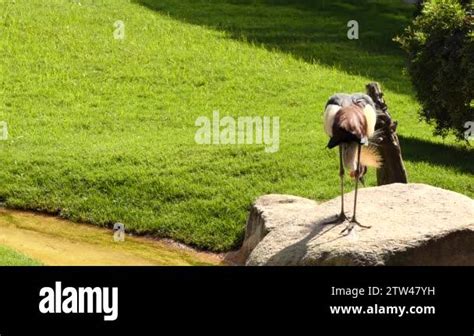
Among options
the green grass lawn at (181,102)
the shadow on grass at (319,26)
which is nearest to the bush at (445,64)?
the green grass lawn at (181,102)

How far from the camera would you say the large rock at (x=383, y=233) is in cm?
1052

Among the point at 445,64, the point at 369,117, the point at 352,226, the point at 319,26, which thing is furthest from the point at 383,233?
the point at 319,26

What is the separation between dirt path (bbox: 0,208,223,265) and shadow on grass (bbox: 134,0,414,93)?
9.07 m

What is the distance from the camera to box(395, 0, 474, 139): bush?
57.5ft

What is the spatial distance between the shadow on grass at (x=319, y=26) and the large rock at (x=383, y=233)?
405 inches

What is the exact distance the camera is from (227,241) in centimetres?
1437

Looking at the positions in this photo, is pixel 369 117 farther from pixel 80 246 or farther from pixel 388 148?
pixel 80 246

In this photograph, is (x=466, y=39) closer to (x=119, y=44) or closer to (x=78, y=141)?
(x=78, y=141)

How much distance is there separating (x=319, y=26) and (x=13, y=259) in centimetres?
1557

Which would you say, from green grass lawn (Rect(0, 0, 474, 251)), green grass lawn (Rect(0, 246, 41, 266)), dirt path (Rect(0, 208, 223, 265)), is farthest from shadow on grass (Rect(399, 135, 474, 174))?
green grass lawn (Rect(0, 246, 41, 266))

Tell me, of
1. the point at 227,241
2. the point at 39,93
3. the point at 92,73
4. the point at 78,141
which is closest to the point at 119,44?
the point at 92,73

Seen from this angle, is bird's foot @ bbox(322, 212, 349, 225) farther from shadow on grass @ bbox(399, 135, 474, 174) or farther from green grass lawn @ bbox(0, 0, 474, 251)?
shadow on grass @ bbox(399, 135, 474, 174)

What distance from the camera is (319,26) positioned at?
2673 cm

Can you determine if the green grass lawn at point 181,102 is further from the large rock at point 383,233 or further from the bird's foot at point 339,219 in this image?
the bird's foot at point 339,219
